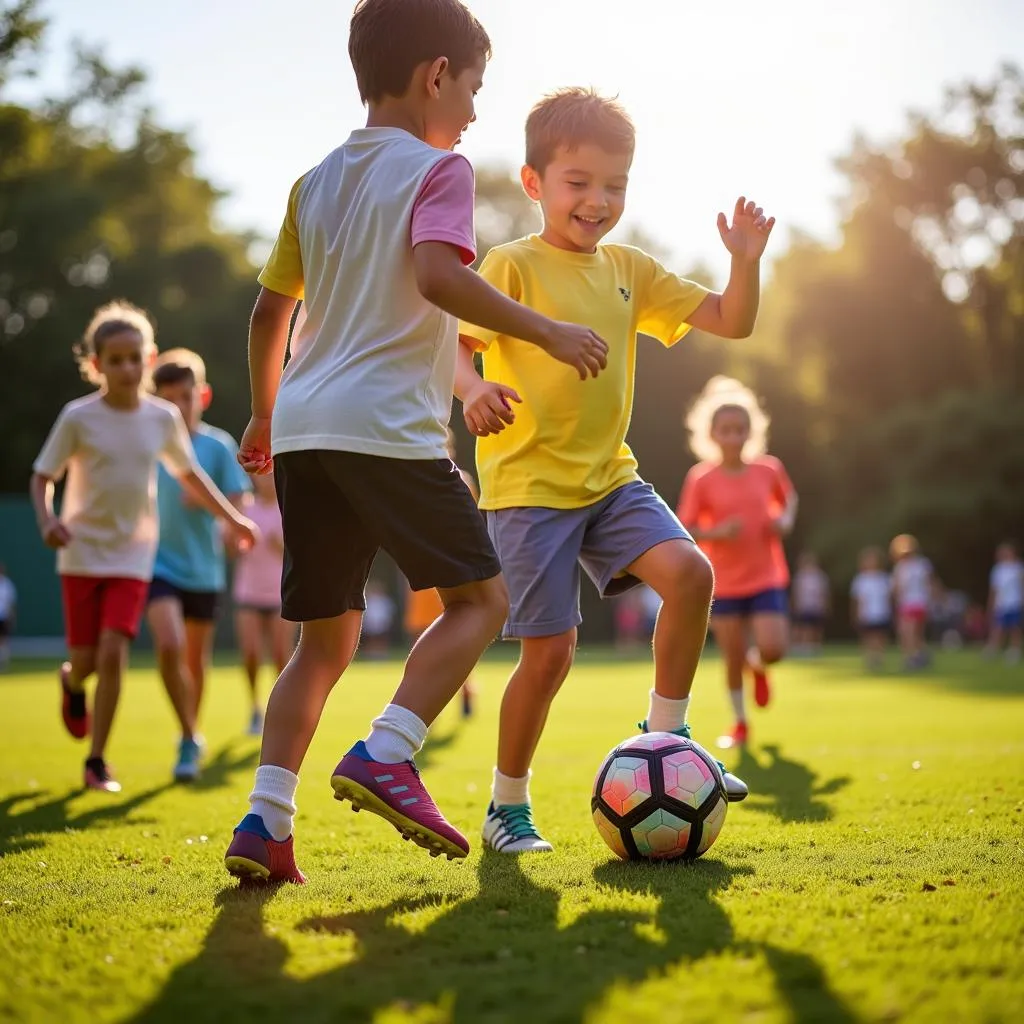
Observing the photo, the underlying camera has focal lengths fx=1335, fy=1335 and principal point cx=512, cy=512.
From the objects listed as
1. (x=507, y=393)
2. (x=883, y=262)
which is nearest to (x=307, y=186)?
(x=507, y=393)

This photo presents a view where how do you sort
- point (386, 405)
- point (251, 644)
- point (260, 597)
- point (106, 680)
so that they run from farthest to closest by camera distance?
point (260, 597) → point (251, 644) → point (106, 680) → point (386, 405)

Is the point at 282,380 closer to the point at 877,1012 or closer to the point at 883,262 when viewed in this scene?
the point at 877,1012

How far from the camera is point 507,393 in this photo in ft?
12.6

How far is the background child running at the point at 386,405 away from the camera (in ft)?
11.3

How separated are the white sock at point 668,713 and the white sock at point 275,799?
137 centimetres

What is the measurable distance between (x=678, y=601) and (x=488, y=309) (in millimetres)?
1393

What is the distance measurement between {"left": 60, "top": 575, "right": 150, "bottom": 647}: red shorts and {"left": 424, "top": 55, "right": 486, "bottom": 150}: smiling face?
12.1ft

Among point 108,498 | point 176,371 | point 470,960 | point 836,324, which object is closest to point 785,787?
point 108,498

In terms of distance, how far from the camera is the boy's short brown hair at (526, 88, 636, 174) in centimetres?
452

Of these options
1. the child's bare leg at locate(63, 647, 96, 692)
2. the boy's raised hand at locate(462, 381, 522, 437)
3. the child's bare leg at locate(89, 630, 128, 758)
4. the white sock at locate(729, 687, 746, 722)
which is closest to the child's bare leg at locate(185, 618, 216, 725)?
the child's bare leg at locate(63, 647, 96, 692)

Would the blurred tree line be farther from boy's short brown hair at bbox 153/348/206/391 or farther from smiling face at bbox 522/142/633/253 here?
smiling face at bbox 522/142/633/253

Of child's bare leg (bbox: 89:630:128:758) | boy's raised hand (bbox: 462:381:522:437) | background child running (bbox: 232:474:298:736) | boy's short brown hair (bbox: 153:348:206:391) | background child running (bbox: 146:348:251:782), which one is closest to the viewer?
boy's raised hand (bbox: 462:381:522:437)

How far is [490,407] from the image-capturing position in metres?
3.83

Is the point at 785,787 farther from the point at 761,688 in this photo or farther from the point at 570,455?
the point at 761,688
